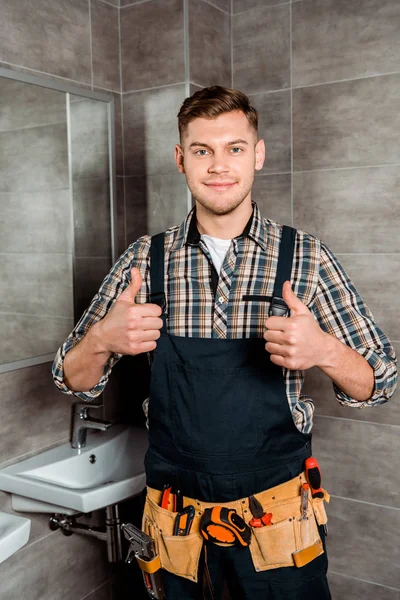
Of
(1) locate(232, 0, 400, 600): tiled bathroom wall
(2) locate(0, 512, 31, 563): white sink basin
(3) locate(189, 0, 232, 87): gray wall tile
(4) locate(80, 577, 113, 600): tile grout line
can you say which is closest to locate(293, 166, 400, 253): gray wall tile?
(1) locate(232, 0, 400, 600): tiled bathroom wall

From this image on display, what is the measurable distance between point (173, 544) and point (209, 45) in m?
1.67

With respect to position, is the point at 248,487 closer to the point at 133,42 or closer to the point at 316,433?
the point at 316,433

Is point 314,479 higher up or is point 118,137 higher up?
point 118,137

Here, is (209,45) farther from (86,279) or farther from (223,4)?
(86,279)

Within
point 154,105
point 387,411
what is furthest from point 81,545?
point 154,105

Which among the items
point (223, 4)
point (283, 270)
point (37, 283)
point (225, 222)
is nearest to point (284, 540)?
point (283, 270)

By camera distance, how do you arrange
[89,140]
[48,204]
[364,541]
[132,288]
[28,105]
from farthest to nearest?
[364,541] < [89,140] < [48,204] < [28,105] < [132,288]

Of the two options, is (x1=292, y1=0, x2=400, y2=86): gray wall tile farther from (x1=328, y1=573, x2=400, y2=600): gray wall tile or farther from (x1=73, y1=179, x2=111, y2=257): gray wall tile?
(x1=328, y1=573, x2=400, y2=600): gray wall tile

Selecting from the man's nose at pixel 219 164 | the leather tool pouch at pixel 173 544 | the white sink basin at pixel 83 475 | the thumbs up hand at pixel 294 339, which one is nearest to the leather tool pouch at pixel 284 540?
the leather tool pouch at pixel 173 544

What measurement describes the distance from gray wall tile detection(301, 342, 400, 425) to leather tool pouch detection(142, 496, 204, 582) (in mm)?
951

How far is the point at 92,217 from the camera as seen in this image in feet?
7.00

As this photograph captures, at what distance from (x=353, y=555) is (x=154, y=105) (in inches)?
69.0

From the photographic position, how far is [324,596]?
1.45 metres

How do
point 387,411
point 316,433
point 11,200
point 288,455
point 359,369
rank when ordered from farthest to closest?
1. point 316,433
2. point 387,411
3. point 11,200
4. point 288,455
5. point 359,369
